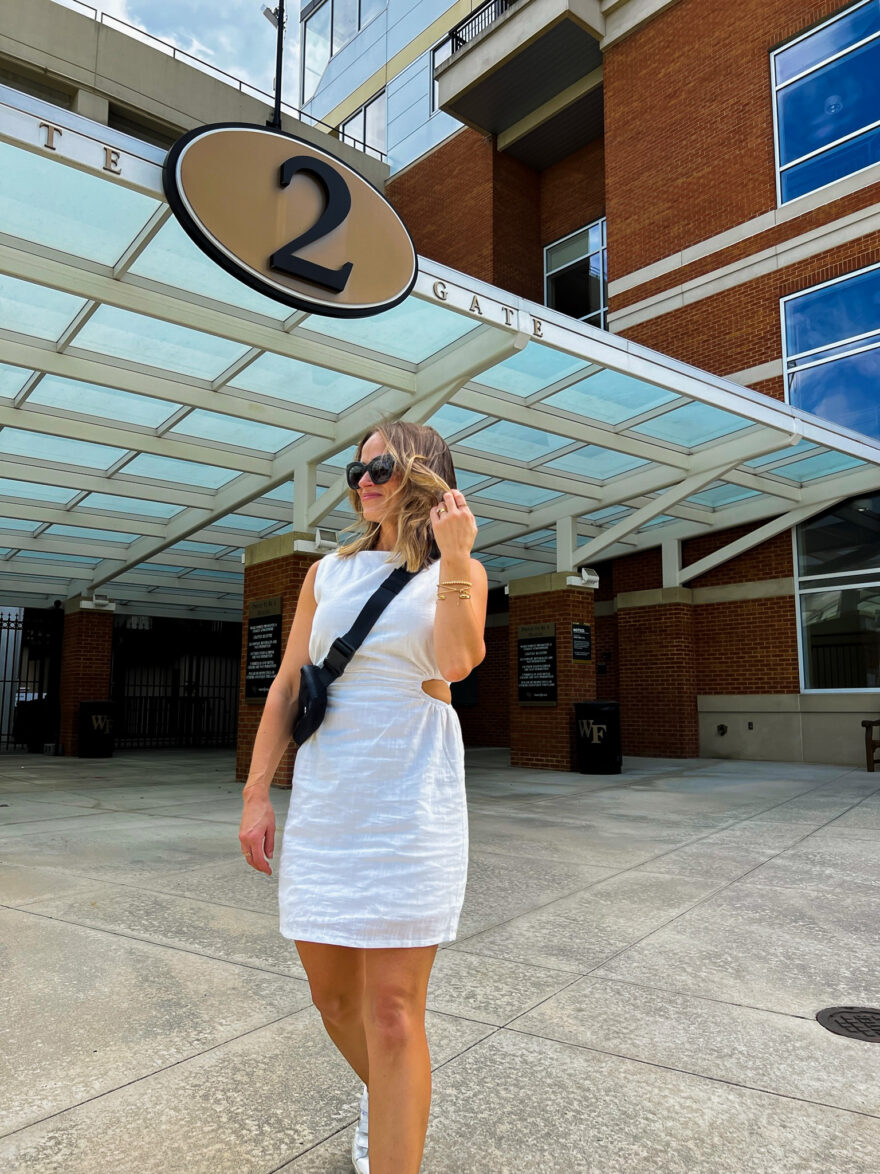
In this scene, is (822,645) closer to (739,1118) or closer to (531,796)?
(531,796)

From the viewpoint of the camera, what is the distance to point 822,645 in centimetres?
1332

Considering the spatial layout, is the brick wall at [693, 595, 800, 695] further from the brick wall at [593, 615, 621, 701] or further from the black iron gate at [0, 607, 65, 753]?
the black iron gate at [0, 607, 65, 753]

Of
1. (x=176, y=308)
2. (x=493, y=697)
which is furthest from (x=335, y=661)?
(x=493, y=697)

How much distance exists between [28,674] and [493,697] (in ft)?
32.4

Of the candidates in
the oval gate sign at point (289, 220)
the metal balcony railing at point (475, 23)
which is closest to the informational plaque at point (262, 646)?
the oval gate sign at point (289, 220)

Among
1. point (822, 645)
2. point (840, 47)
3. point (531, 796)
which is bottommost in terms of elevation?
point (531, 796)

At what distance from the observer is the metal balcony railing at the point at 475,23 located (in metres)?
18.5

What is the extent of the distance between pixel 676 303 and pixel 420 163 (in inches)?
356

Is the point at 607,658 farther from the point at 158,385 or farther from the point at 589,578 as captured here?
the point at 158,385

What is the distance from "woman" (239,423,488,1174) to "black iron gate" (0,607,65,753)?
17310 mm

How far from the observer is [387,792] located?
1669 mm

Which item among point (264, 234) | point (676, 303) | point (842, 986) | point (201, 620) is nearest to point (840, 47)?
point (676, 303)

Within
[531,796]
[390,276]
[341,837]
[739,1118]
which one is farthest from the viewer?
[531,796]

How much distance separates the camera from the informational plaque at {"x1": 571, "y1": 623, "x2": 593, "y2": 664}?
12891mm
